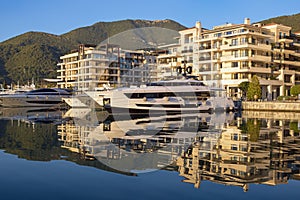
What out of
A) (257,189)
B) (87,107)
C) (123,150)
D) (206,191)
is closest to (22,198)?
(206,191)

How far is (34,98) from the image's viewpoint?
4731 centimetres

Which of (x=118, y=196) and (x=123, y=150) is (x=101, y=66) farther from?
(x=118, y=196)

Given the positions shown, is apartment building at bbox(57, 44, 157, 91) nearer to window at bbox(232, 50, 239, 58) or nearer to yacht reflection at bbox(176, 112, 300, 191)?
window at bbox(232, 50, 239, 58)

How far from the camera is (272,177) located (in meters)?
7.92

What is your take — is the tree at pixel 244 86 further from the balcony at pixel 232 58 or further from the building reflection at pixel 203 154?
the building reflection at pixel 203 154

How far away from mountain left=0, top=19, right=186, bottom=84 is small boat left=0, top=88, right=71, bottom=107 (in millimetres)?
25017

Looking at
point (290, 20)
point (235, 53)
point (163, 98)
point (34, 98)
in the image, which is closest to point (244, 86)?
point (235, 53)

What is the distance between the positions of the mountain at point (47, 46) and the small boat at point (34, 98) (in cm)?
2502

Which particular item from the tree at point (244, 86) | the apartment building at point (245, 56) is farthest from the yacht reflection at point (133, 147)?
the apartment building at point (245, 56)

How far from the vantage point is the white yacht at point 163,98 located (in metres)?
28.7

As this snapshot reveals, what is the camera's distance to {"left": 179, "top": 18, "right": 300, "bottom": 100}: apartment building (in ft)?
158

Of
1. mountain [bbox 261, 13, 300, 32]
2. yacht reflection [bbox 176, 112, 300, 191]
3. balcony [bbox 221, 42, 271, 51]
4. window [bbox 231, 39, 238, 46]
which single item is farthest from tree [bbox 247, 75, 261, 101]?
mountain [bbox 261, 13, 300, 32]

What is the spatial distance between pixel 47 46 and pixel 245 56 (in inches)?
3527

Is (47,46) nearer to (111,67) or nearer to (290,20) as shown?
(111,67)
